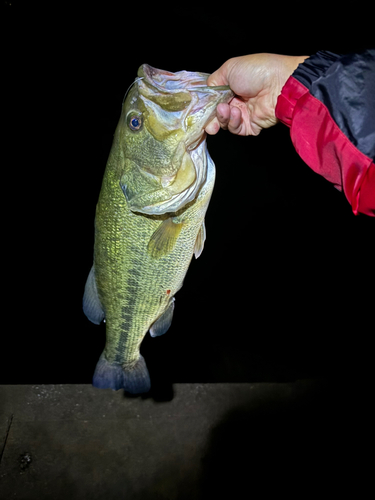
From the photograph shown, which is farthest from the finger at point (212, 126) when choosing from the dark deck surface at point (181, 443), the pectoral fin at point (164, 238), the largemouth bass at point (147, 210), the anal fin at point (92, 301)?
the dark deck surface at point (181, 443)

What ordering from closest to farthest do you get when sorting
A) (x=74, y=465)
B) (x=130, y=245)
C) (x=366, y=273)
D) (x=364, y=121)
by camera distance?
1. (x=364, y=121)
2. (x=130, y=245)
3. (x=74, y=465)
4. (x=366, y=273)

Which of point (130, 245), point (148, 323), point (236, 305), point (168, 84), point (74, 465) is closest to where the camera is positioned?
point (168, 84)

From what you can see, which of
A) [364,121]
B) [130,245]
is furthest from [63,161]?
[364,121]

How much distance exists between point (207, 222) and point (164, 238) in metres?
2.60

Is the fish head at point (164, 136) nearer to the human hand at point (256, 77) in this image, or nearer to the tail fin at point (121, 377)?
the human hand at point (256, 77)

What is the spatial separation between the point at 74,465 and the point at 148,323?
185 cm

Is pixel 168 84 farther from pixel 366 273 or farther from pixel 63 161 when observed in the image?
pixel 366 273

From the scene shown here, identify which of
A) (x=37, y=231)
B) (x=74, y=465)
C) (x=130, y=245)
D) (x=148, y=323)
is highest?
(x=130, y=245)

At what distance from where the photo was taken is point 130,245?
1.58 metres

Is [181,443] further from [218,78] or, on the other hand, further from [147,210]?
[218,78]

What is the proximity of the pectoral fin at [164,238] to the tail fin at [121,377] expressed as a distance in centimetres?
77

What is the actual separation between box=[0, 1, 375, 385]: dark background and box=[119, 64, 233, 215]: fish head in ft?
7.38

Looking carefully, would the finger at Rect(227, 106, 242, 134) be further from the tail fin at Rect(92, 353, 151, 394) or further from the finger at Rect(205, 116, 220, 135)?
the tail fin at Rect(92, 353, 151, 394)

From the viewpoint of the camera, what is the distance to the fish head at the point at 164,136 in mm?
1271
